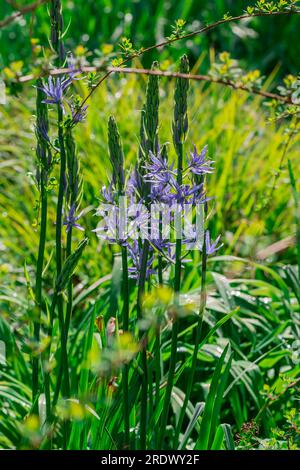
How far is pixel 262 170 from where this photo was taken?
4.20 meters

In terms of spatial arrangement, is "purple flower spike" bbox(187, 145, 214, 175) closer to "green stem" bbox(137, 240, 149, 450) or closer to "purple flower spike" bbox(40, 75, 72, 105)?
"green stem" bbox(137, 240, 149, 450)

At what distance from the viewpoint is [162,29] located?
291 inches

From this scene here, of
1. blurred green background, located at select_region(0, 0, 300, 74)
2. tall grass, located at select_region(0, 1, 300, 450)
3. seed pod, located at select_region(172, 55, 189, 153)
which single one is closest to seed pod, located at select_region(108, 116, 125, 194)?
tall grass, located at select_region(0, 1, 300, 450)

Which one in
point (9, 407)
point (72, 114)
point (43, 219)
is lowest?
point (9, 407)

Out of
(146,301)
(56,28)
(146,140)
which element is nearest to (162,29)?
(56,28)

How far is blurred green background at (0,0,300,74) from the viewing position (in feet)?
23.2

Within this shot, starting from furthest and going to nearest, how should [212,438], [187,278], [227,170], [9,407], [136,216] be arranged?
[227,170] → [187,278] → [9,407] → [212,438] → [136,216]

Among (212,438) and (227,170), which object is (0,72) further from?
(227,170)

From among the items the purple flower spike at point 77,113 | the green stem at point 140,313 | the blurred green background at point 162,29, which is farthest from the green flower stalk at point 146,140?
the blurred green background at point 162,29

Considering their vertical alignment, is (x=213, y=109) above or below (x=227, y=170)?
above

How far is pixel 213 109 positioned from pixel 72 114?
10.2 feet

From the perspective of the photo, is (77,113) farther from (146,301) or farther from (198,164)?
(146,301)

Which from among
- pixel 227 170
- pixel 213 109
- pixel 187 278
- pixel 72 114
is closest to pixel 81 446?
pixel 72 114

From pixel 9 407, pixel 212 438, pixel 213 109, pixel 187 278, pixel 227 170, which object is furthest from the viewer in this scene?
pixel 213 109
